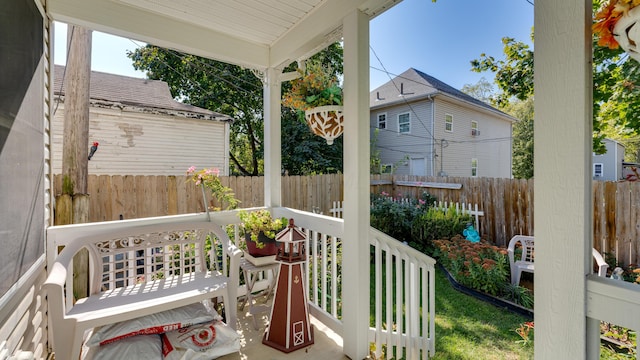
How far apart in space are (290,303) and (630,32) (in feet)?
6.68

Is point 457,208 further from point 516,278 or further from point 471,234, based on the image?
point 516,278

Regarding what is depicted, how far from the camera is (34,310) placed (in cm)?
161

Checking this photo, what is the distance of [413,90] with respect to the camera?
1055 centimetres

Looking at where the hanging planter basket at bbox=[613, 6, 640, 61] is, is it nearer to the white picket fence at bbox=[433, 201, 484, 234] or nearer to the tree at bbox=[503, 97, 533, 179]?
the white picket fence at bbox=[433, 201, 484, 234]

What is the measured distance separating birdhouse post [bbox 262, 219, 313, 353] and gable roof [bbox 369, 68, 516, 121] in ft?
29.7

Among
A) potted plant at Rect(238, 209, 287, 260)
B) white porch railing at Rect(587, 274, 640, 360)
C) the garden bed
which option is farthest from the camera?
the garden bed

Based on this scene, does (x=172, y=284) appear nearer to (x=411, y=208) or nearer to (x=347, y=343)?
(x=347, y=343)

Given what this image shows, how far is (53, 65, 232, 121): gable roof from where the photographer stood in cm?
649

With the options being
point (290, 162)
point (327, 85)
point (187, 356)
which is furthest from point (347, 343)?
point (290, 162)

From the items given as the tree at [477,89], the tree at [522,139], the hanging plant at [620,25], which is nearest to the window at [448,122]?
the tree at [477,89]

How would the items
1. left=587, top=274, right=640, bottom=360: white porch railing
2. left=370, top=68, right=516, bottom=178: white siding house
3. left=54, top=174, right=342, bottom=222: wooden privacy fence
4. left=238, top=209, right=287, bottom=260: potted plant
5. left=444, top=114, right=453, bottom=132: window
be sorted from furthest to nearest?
left=444, top=114, right=453, bottom=132: window → left=370, top=68, right=516, bottom=178: white siding house → left=54, top=174, right=342, bottom=222: wooden privacy fence → left=238, top=209, right=287, bottom=260: potted plant → left=587, top=274, right=640, bottom=360: white porch railing

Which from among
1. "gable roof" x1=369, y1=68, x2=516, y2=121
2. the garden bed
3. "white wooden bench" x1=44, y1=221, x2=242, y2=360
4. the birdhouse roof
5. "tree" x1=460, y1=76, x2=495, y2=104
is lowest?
the garden bed

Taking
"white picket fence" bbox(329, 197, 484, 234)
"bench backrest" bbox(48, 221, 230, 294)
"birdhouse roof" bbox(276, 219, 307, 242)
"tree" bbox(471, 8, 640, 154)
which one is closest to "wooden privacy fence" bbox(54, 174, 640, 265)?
"white picket fence" bbox(329, 197, 484, 234)

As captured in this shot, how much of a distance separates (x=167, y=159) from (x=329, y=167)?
541 centimetres
